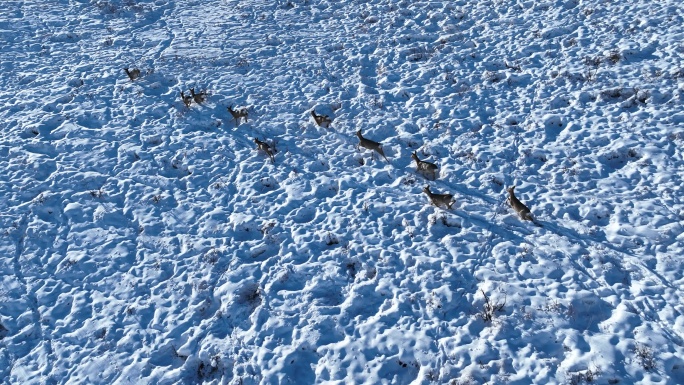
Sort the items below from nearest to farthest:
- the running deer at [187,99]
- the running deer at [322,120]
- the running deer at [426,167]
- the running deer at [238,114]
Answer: the running deer at [426,167] → the running deer at [322,120] → the running deer at [238,114] → the running deer at [187,99]

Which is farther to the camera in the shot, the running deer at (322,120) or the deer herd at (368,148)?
the running deer at (322,120)

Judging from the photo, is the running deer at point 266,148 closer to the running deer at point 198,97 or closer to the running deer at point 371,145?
the running deer at point 371,145

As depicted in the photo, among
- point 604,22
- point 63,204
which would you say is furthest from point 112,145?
point 604,22

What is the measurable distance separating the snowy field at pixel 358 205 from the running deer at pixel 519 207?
0.18 metres

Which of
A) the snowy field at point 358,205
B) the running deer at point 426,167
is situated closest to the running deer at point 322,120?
the snowy field at point 358,205

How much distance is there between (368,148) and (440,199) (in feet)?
7.92

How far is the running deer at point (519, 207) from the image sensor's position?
9445mm

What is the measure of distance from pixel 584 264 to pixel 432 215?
2.68m

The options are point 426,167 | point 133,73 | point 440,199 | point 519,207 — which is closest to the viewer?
point 519,207

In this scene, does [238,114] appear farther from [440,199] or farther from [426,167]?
[440,199]

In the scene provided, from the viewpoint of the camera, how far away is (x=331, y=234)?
9852 mm

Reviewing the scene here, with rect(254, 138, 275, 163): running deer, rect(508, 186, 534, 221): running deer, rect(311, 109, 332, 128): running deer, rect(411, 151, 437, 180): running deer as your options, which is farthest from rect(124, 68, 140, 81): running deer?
rect(508, 186, 534, 221): running deer

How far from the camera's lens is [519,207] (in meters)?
9.51

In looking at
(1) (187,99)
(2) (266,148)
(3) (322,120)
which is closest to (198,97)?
(1) (187,99)
